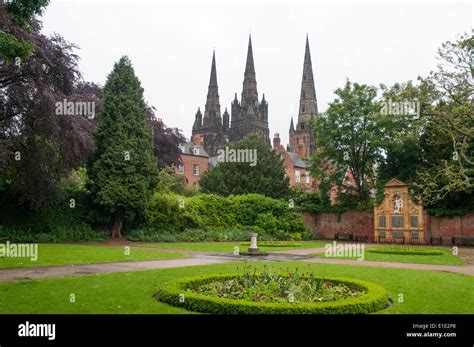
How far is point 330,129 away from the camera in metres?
39.8

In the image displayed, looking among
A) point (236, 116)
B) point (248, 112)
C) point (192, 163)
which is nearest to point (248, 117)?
point (248, 112)

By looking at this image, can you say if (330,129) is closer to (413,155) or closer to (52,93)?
(413,155)

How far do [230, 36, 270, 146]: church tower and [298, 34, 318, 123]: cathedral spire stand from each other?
38.8 ft

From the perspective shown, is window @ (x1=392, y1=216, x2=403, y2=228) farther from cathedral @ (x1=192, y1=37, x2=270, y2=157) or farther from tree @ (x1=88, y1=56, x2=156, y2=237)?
cathedral @ (x1=192, y1=37, x2=270, y2=157)

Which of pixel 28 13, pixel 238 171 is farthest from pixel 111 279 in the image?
pixel 238 171

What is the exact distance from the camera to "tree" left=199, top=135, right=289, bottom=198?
158ft

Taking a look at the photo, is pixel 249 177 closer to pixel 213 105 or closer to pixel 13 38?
pixel 13 38

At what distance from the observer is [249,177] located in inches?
1930

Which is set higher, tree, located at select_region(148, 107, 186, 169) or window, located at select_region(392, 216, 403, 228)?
tree, located at select_region(148, 107, 186, 169)

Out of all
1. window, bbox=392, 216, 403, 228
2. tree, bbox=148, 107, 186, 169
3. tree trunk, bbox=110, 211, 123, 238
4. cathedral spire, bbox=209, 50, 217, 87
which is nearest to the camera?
tree trunk, bbox=110, 211, 123, 238

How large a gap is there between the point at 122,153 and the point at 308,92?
88.3m

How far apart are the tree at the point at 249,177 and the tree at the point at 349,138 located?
8.13 metres

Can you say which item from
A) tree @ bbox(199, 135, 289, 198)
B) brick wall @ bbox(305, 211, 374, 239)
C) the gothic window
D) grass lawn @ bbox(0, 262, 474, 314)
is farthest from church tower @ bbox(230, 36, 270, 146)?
grass lawn @ bbox(0, 262, 474, 314)
